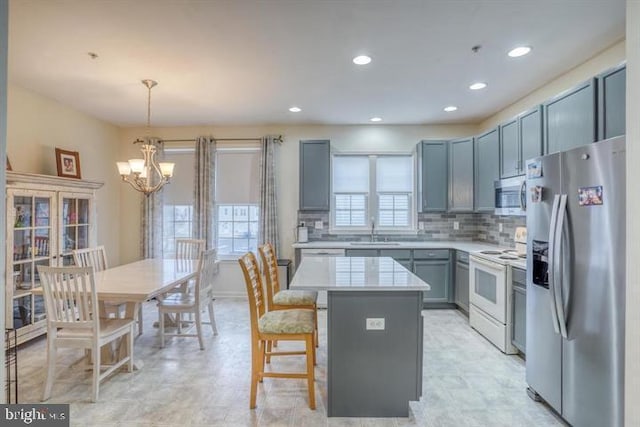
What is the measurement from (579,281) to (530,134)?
72.3 inches

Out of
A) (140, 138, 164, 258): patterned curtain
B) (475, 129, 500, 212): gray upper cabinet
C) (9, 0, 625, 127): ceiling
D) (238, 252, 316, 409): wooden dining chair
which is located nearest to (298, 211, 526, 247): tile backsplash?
(475, 129, 500, 212): gray upper cabinet

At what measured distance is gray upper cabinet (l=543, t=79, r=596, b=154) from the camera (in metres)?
2.33

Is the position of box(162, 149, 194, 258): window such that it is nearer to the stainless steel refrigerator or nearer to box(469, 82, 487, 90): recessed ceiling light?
box(469, 82, 487, 90): recessed ceiling light

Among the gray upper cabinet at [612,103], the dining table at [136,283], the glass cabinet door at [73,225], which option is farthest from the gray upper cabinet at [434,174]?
the glass cabinet door at [73,225]

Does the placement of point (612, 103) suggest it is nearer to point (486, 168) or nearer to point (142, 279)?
point (486, 168)

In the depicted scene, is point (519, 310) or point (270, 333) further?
point (519, 310)

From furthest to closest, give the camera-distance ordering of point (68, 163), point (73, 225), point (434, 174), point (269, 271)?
point (434, 174) → point (68, 163) → point (73, 225) → point (269, 271)

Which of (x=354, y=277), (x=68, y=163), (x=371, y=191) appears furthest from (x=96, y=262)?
(x=371, y=191)

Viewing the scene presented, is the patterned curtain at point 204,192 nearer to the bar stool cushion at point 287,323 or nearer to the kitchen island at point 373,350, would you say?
the bar stool cushion at point 287,323

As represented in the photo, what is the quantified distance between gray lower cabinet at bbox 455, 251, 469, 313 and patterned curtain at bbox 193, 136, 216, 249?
3.61 m

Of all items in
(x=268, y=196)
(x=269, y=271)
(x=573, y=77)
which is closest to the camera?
(x=269, y=271)

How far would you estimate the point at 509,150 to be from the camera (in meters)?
3.64

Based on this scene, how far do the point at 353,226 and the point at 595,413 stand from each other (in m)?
3.64

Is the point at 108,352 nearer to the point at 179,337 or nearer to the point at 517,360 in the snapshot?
the point at 179,337
